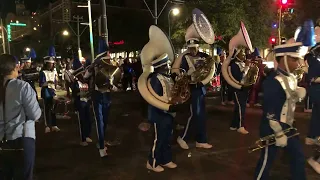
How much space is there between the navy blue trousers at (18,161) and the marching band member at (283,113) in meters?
2.69

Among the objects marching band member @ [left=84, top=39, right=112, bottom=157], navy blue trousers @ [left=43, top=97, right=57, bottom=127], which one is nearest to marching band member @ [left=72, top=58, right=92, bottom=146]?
marching band member @ [left=84, top=39, right=112, bottom=157]

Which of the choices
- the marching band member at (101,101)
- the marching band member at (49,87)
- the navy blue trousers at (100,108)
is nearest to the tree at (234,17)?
the marching band member at (49,87)

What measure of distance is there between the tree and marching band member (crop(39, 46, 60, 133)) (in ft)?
44.4

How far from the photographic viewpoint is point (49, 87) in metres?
9.30

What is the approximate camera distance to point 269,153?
4383 millimetres

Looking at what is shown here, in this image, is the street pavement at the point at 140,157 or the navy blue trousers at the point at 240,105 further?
the navy blue trousers at the point at 240,105

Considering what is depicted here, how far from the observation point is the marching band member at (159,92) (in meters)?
5.48

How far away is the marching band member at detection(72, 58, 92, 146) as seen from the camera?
302 inches

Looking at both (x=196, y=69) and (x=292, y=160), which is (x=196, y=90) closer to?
(x=196, y=69)

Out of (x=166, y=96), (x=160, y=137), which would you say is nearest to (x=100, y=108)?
(x=160, y=137)

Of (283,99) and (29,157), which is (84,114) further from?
(283,99)

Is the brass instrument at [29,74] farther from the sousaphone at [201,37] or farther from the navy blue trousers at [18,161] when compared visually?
the navy blue trousers at [18,161]

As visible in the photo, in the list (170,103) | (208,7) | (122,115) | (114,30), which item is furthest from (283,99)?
(114,30)

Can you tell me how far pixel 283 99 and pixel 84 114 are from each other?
4573mm
